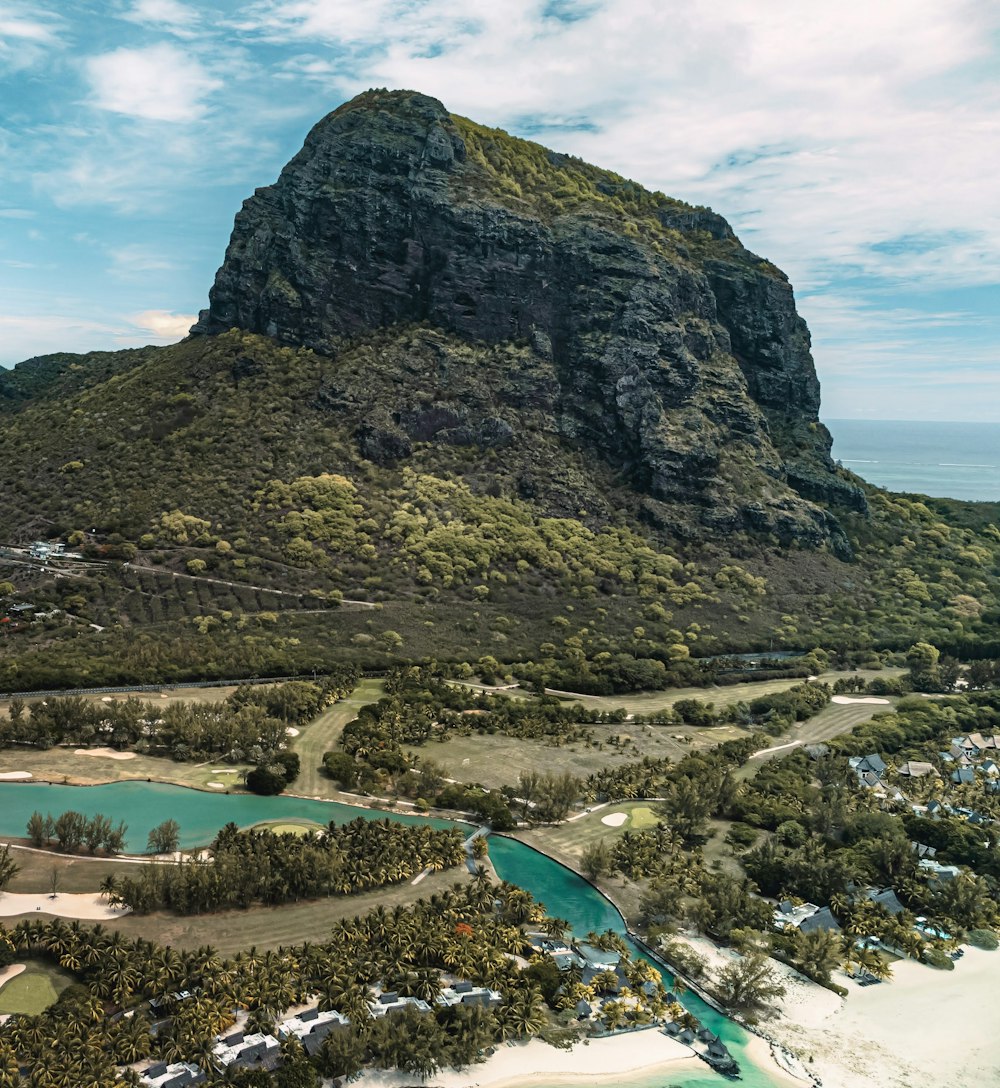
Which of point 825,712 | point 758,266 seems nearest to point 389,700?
point 825,712

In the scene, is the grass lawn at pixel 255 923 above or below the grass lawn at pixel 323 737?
below

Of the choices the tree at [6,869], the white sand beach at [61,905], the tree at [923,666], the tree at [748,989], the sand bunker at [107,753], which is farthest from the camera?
the tree at [923,666]

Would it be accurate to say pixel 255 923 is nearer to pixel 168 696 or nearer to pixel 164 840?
pixel 164 840

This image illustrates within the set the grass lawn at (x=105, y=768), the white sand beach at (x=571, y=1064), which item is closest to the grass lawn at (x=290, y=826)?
the grass lawn at (x=105, y=768)

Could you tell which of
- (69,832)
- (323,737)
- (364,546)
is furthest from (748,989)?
(364,546)

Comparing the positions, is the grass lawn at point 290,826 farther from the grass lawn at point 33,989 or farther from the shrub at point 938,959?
the shrub at point 938,959

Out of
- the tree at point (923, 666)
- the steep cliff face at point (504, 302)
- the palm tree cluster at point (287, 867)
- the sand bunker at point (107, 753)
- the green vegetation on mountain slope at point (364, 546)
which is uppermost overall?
the steep cliff face at point (504, 302)
